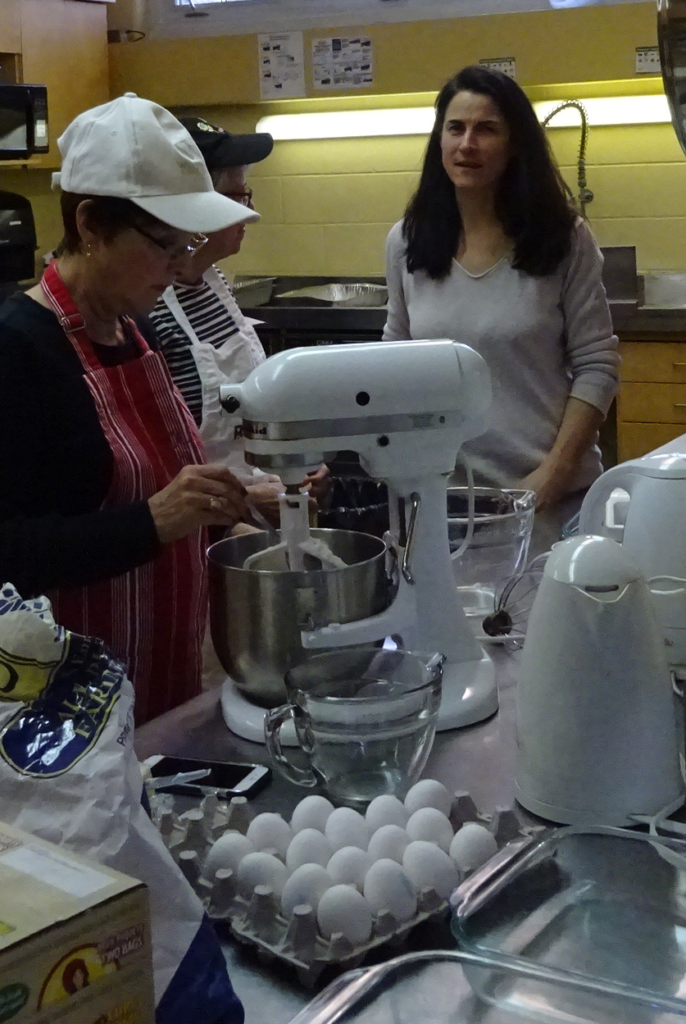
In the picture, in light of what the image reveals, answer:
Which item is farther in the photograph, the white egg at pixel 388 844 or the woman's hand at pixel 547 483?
the woman's hand at pixel 547 483

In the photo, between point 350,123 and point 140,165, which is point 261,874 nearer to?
point 140,165

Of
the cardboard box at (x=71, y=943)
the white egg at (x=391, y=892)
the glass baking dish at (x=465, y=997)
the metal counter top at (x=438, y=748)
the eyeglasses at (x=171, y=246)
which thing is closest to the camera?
the cardboard box at (x=71, y=943)

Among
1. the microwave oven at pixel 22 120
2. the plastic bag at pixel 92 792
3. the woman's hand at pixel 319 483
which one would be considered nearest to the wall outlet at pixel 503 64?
the microwave oven at pixel 22 120

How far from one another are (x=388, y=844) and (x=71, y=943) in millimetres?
301

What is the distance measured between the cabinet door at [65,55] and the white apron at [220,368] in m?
2.18

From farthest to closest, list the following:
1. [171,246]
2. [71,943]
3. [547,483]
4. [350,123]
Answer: [350,123] → [547,483] → [171,246] → [71,943]

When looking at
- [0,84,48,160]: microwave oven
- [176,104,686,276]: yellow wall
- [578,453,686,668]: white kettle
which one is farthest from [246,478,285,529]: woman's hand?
[176,104,686,276]: yellow wall

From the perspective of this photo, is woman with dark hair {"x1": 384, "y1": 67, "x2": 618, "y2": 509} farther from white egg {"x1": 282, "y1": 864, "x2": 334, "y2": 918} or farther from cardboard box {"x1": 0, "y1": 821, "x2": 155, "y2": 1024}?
cardboard box {"x1": 0, "y1": 821, "x2": 155, "y2": 1024}

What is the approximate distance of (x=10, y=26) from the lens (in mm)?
3752

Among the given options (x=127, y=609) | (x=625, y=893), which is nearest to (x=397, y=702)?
(x=625, y=893)

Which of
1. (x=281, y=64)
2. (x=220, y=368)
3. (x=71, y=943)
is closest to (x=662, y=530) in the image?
(x=71, y=943)

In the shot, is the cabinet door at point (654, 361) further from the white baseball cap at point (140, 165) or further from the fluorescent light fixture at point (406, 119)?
the white baseball cap at point (140, 165)

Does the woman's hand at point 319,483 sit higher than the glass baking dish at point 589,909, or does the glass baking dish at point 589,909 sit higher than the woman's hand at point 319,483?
the woman's hand at point 319,483

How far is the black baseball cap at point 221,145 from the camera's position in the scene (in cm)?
209
